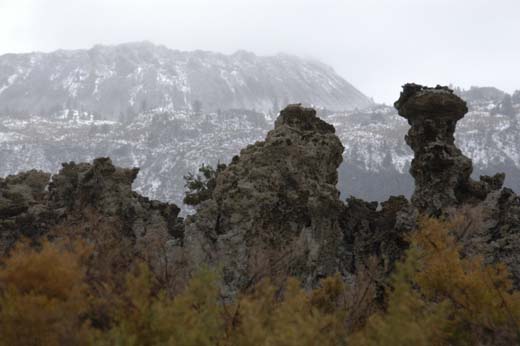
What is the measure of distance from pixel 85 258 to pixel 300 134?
1761 centimetres

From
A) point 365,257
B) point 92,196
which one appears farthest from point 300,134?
point 92,196

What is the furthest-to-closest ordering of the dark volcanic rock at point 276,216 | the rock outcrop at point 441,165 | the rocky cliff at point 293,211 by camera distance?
the rock outcrop at point 441,165, the rocky cliff at point 293,211, the dark volcanic rock at point 276,216

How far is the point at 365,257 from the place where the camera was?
4162 cm

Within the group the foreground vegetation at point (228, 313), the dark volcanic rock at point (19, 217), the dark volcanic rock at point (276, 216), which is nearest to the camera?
the foreground vegetation at point (228, 313)

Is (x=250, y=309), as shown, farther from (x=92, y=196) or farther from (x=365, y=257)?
(x=92, y=196)

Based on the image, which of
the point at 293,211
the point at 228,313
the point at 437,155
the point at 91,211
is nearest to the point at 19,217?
the point at 91,211

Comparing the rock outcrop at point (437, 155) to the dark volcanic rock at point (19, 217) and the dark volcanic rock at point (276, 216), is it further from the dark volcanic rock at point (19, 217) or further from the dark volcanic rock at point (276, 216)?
the dark volcanic rock at point (19, 217)

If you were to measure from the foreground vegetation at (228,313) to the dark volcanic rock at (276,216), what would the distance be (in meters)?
7.47

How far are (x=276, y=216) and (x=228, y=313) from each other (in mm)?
14009

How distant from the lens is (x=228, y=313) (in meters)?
23.7

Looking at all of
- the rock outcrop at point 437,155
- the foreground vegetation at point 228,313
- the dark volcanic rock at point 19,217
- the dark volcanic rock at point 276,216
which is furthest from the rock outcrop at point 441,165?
the dark volcanic rock at point 19,217

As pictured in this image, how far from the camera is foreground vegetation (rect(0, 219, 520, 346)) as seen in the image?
1747 centimetres

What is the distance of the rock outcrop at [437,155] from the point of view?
136 feet

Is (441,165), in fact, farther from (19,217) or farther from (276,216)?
(19,217)
